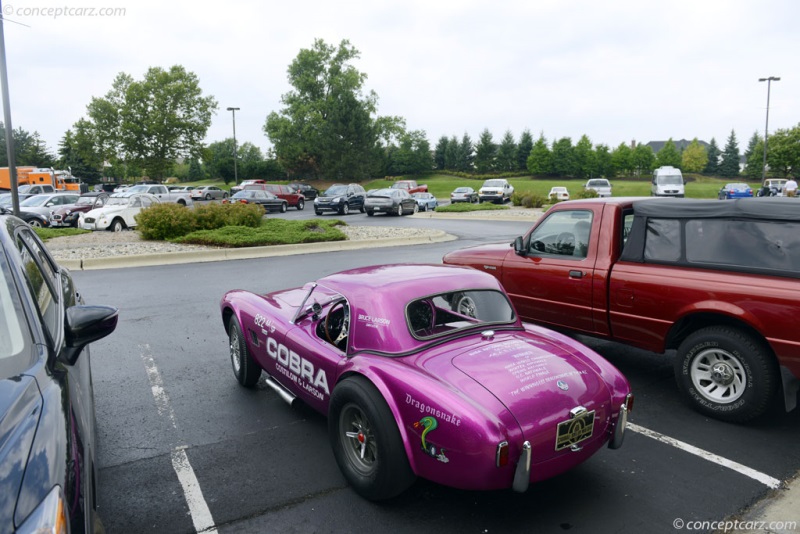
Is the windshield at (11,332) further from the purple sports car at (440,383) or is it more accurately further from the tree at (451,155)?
the tree at (451,155)

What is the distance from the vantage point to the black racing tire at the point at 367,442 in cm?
329

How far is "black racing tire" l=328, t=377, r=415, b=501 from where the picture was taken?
329 centimetres

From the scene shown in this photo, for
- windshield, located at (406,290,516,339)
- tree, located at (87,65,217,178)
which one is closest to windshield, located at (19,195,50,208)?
windshield, located at (406,290,516,339)

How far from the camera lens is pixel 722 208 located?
4.96 metres

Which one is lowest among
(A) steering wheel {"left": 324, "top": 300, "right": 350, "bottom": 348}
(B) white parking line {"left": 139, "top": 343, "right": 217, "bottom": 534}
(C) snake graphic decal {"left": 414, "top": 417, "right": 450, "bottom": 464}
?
(B) white parking line {"left": 139, "top": 343, "right": 217, "bottom": 534}

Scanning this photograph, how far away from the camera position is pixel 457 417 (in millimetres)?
3057

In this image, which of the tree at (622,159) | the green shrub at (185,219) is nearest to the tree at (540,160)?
the tree at (622,159)

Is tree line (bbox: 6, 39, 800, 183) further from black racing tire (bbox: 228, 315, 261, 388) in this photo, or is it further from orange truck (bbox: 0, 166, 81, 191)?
black racing tire (bbox: 228, 315, 261, 388)

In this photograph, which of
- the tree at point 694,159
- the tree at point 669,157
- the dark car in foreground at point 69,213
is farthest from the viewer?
the tree at point 694,159

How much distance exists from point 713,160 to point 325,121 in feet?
204

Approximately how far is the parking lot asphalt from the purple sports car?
0.84m

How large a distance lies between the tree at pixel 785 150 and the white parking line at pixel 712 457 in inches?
2784

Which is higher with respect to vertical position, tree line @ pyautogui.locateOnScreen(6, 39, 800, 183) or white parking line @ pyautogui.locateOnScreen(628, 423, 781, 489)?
tree line @ pyautogui.locateOnScreen(6, 39, 800, 183)

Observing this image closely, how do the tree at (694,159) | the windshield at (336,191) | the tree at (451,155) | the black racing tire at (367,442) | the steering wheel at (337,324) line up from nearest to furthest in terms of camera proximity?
the black racing tire at (367,442) < the steering wheel at (337,324) < the windshield at (336,191) < the tree at (694,159) < the tree at (451,155)
